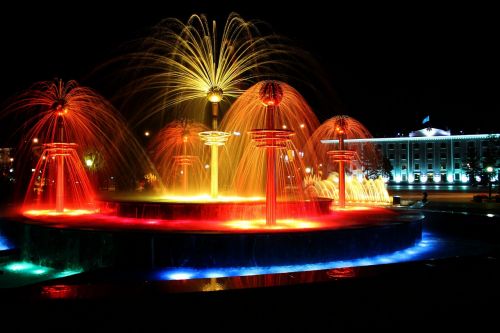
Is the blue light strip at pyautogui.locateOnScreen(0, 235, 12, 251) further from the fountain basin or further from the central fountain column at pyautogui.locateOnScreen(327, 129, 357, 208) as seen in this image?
the central fountain column at pyautogui.locateOnScreen(327, 129, 357, 208)

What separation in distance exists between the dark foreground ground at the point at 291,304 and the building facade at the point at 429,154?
8388cm

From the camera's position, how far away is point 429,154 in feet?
298

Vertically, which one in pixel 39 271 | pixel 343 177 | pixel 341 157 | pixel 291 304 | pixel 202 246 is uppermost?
pixel 341 157

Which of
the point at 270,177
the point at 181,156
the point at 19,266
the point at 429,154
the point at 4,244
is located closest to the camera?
the point at 19,266

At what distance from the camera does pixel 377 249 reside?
38.7ft

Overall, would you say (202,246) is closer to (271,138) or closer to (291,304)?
(271,138)

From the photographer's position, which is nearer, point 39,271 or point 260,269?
point 260,269

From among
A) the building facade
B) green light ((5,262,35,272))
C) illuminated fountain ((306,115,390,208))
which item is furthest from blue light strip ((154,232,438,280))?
the building facade

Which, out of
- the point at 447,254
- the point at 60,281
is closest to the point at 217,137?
the point at 447,254

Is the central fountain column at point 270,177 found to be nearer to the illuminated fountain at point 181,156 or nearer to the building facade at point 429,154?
the illuminated fountain at point 181,156

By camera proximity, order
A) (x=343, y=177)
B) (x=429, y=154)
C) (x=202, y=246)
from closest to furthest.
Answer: (x=202, y=246)
(x=343, y=177)
(x=429, y=154)

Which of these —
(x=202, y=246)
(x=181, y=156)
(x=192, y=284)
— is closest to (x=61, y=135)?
(x=181, y=156)

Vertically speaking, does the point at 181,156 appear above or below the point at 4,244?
above

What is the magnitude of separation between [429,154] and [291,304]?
9303 centimetres
